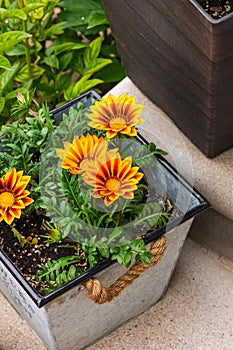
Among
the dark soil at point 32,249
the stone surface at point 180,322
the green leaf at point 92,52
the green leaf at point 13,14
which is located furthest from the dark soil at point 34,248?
the green leaf at point 92,52

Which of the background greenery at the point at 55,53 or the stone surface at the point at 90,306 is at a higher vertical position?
the background greenery at the point at 55,53

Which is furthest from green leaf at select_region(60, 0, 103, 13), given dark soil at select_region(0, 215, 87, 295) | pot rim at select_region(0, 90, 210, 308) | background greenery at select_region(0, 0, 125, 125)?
dark soil at select_region(0, 215, 87, 295)

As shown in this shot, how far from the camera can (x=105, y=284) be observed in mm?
1308

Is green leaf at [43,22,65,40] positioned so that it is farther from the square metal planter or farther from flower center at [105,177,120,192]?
flower center at [105,177,120,192]

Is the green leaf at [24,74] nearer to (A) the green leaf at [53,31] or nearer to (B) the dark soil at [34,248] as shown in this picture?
(A) the green leaf at [53,31]

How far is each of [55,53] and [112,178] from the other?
642mm

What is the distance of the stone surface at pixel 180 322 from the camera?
4.83 feet

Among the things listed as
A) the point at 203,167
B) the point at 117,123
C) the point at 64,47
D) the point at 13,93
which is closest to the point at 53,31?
the point at 64,47

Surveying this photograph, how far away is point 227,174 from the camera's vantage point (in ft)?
4.83

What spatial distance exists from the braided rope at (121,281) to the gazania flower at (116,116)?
0.66 ft

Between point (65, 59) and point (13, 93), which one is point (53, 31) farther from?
point (13, 93)

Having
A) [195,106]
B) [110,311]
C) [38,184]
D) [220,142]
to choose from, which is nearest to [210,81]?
[195,106]

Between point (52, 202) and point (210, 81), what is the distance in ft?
0.97

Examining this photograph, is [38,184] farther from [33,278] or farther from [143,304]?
[143,304]
